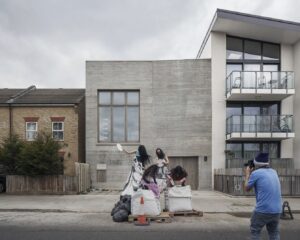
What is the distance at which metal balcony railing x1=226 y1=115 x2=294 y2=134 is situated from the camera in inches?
900

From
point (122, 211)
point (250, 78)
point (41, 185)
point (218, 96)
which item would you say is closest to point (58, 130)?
point (41, 185)

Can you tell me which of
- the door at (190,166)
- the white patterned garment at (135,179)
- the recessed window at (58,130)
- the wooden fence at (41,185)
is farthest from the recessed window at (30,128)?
the white patterned garment at (135,179)

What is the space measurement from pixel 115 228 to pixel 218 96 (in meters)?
15.4

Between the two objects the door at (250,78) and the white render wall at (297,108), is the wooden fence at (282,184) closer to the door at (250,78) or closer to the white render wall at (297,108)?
the white render wall at (297,108)

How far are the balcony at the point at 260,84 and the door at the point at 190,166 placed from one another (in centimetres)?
482

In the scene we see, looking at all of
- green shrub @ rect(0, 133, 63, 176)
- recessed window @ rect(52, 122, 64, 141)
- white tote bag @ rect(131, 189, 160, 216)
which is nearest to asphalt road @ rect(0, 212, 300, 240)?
white tote bag @ rect(131, 189, 160, 216)

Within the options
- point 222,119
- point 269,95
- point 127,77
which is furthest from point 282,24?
point 127,77

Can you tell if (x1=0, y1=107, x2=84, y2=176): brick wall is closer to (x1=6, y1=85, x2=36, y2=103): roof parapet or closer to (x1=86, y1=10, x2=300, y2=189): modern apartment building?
(x1=6, y1=85, x2=36, y2=103): roof parapet

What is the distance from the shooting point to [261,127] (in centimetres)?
2294

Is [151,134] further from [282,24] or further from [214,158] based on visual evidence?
[282,24]

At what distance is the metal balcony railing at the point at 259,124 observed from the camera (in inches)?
900

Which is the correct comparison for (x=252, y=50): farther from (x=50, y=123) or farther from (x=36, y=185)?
(x=36, y=185)

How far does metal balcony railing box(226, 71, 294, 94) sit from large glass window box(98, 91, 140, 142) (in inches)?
248

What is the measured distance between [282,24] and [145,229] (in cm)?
1684
